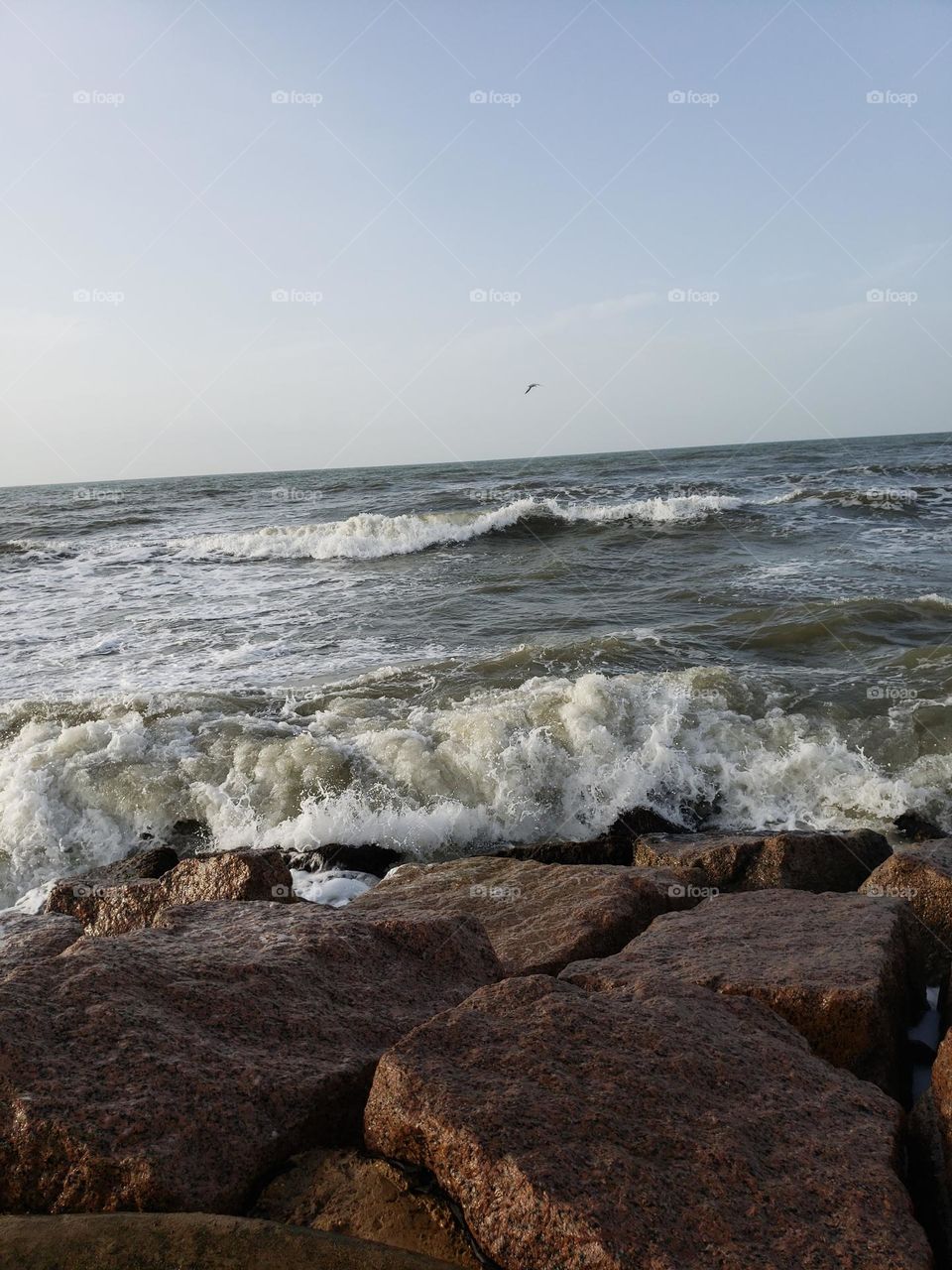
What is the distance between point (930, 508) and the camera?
22594 mm

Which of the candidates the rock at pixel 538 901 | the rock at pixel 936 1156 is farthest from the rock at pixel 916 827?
the rock at pixel 936 1156

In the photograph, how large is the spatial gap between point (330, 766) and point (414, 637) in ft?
14.5

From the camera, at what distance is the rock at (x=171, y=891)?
446 cm

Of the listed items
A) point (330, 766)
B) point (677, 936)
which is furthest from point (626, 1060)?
point (330, 766)

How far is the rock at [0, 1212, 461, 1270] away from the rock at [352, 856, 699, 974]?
5.72 feet

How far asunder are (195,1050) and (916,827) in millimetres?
5293

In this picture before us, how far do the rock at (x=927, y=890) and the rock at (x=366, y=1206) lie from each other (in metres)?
2.91

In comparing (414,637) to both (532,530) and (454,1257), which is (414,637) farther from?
(532,530)

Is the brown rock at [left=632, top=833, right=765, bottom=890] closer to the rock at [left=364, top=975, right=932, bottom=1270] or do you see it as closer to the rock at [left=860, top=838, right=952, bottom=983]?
the rock at [left=860, top=838, right=952, bottom=983]

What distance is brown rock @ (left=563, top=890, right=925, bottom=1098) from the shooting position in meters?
2.94

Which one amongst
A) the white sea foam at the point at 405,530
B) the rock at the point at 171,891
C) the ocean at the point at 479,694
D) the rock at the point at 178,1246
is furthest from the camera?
the white sea foam at the point at 405,530

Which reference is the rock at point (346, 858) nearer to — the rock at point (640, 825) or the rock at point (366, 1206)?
the rock at point (640, 825)
